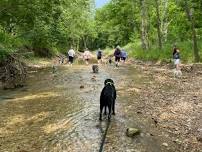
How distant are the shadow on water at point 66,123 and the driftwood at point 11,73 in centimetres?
200

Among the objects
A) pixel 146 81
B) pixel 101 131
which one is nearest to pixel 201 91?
pixel 146 81

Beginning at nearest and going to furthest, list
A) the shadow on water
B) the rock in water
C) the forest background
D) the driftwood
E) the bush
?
the shadow on water → the rock in water → the driftwood → the forest background → the bush

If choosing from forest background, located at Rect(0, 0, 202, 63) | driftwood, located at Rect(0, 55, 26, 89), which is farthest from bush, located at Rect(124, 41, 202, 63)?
driftwood, located at Rect(0, 55, 26, 89)

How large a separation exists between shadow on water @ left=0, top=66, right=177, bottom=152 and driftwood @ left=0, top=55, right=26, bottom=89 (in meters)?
2.00

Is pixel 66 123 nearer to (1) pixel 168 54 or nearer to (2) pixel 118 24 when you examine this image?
(1) pixel 168 54

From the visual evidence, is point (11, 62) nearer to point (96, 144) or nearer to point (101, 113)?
point (101, 113)

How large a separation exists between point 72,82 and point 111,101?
10909 millimetres

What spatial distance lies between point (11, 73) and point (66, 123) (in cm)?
1090

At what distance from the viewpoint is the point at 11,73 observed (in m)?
22.9

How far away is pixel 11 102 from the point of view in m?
17.2

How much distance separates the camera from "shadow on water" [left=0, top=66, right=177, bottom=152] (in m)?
10.6

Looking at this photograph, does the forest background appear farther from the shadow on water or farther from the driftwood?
the shadow on water

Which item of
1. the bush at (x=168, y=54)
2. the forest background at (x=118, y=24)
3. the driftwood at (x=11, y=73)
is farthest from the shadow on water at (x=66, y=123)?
the bush at (x=168, y=54)

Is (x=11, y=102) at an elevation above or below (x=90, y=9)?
below
